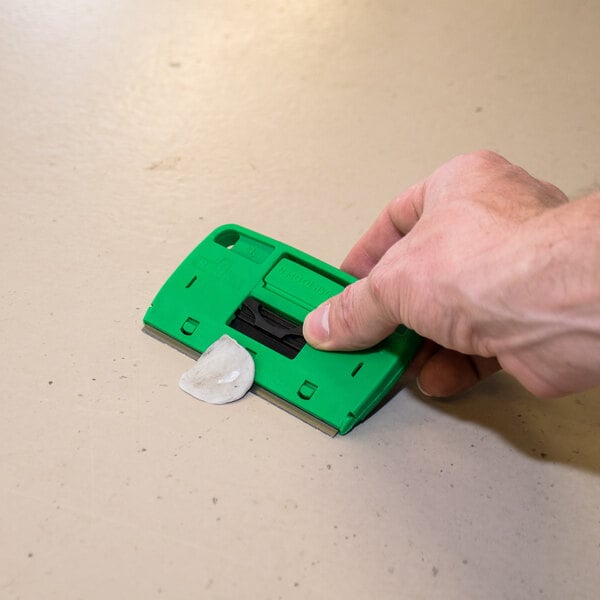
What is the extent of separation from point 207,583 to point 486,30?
3.64ft

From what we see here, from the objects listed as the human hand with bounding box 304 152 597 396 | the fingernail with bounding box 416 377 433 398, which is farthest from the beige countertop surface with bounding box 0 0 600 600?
the human hand with bounding box 304 152 597 396

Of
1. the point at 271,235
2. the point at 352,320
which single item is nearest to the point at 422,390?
the point at 352,320

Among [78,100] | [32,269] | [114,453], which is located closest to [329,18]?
[78,100]

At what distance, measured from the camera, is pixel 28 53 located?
48.7 inches

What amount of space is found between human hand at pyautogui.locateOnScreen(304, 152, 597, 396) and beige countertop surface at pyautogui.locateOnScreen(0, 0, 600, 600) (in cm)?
12

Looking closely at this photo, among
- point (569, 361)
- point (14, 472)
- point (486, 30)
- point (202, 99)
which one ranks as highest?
point (486, 30)

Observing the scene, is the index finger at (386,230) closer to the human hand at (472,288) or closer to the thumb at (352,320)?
the human hand at (472,288)

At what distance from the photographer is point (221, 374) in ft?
2.69

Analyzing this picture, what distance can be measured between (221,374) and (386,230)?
267 millimetres

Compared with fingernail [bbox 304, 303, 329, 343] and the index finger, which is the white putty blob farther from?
the index finger

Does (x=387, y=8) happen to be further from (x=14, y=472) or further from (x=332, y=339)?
(x=14, y=472)

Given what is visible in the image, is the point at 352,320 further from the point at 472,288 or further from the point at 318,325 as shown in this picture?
the point at 472,288

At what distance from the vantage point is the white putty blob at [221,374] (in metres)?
0.82

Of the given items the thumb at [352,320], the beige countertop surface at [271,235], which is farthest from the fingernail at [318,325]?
the beige countertop surface at [271,235]
